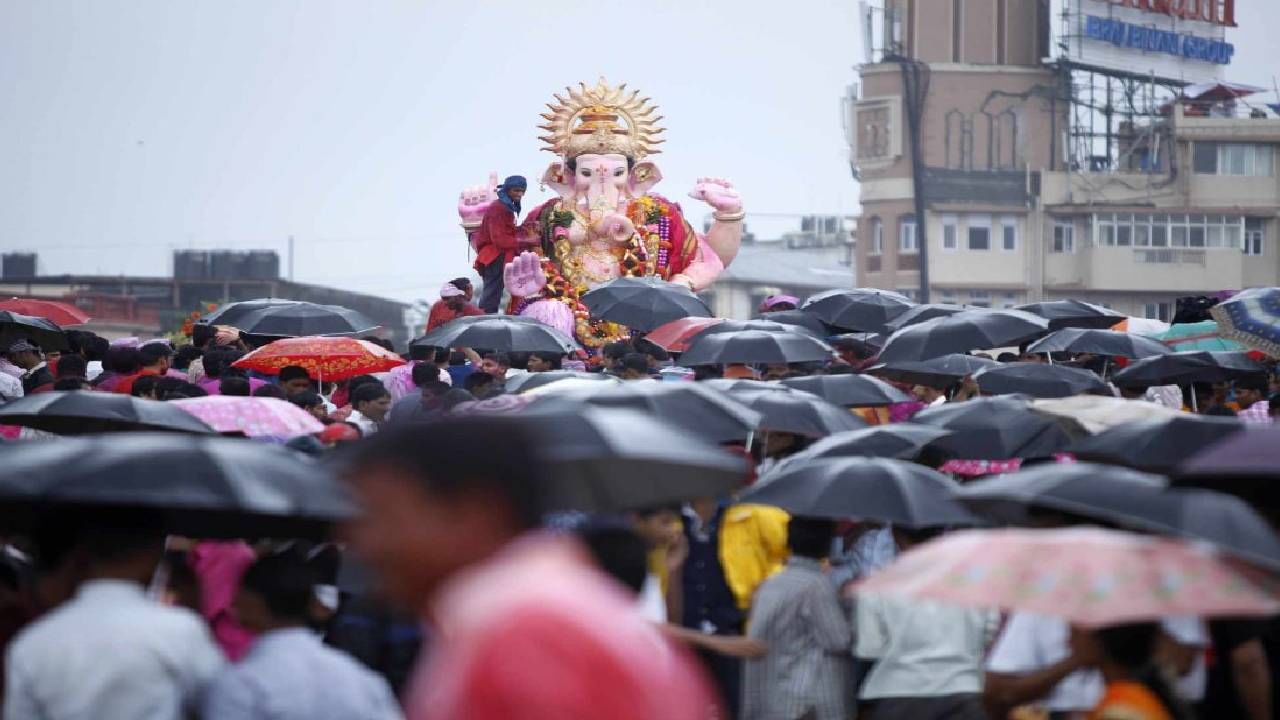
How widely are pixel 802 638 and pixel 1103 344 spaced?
9.37 metres

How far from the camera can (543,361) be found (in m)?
15.8

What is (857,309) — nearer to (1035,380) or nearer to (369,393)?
(1035,380)

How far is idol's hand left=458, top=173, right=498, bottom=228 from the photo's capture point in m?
22.4

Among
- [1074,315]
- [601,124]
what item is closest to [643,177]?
[601,124]

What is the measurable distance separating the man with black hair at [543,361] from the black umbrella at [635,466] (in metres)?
9.44

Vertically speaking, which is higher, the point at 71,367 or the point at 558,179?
the point at 558,179

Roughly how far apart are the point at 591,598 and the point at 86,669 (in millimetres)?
2119

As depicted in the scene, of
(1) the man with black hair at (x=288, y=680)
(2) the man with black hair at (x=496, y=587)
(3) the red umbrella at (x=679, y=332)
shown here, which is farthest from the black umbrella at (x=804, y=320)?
(2) the man with black hair at (x=496, y=587)

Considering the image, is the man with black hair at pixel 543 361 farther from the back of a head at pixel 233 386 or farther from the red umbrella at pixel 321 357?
the back of a head at pixel 233 386

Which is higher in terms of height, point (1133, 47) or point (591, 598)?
point (1133, 47)

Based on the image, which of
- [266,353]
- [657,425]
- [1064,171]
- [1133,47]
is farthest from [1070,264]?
[657,425]

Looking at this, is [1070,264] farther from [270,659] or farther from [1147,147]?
[270,659]

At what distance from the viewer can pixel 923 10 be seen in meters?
71.9

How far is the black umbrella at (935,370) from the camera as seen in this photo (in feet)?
46.6
